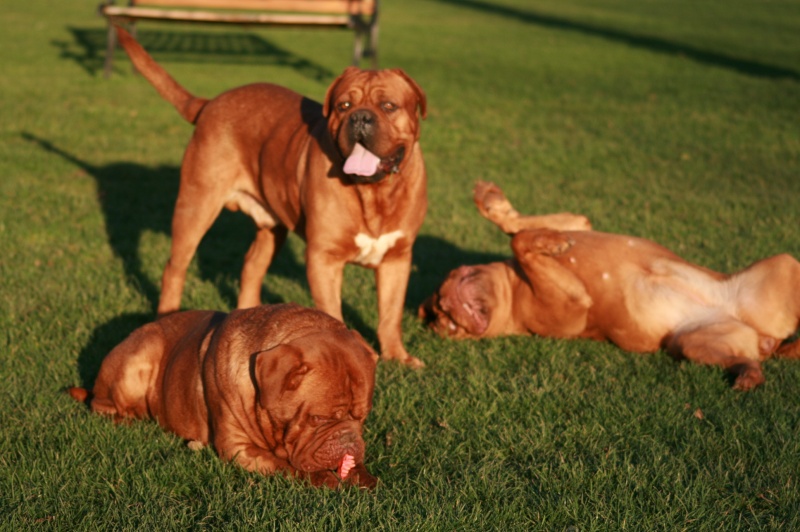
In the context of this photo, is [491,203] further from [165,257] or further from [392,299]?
[165,257]

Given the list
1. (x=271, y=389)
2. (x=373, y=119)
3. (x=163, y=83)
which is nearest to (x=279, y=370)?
(x=271, y=389)

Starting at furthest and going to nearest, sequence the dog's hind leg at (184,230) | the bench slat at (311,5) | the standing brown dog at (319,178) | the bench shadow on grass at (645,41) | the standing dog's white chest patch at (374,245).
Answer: the bench shadow on grass at (645,41), the bench slat at (311,5), the dog's hind leg at (184,230), the standing dog's white chest patch at (374,245), the standing brown dog at (319,178)

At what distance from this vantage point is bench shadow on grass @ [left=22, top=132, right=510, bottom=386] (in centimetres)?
611

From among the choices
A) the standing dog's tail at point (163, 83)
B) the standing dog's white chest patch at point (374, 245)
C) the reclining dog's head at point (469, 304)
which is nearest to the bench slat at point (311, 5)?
the standing dog's tail at point (163, 83)

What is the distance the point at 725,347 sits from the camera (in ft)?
17.9

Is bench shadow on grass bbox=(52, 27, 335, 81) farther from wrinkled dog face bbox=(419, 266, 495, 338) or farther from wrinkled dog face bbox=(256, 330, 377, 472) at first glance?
wrinkled dog face bbox=(256, 330, 377, 472)

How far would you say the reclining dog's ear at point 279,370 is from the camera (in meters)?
3.60

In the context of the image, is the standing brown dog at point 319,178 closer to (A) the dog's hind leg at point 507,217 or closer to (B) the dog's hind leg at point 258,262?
(B) the dog's hind leg at point 258,262

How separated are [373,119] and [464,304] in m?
1.38

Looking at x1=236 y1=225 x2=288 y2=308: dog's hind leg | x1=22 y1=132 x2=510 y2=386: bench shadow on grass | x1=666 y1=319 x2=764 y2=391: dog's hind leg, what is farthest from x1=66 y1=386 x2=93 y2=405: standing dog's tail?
x1=666 y1=319 x2=764 y2=391: dog's hind leg

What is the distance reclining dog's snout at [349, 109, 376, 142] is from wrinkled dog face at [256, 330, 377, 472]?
1533 millimetres

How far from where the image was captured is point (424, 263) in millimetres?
7727

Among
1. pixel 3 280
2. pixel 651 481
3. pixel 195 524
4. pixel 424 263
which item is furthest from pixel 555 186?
pixel 195 524

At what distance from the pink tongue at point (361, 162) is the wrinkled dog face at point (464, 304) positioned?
1.14 meters
